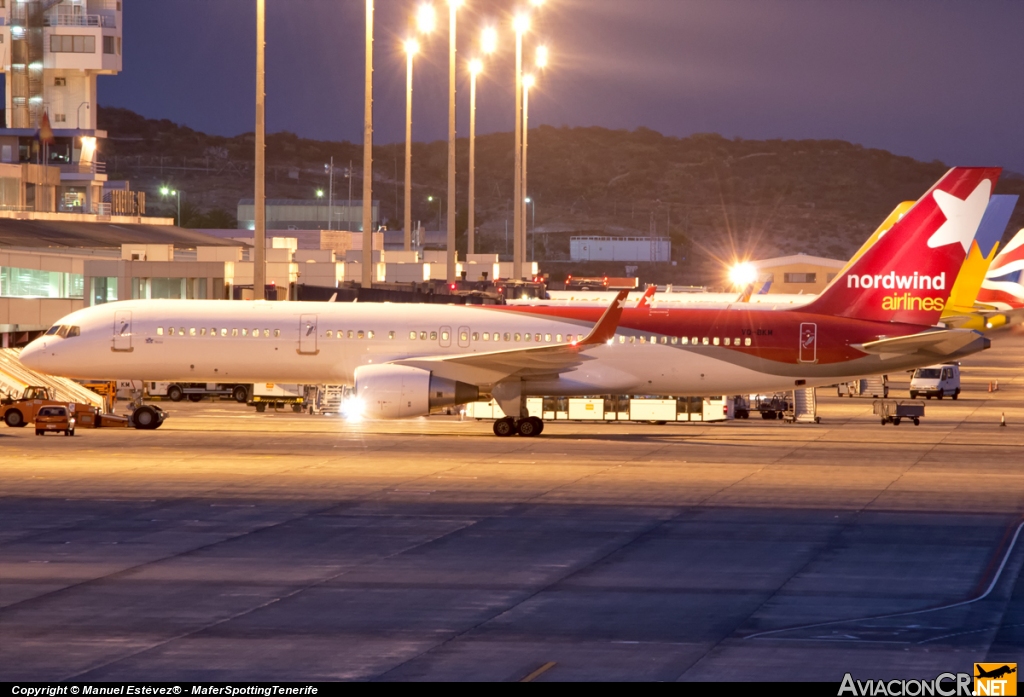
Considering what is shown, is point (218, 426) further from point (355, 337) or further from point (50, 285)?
point (50, 285)

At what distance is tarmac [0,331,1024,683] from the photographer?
57.3ft


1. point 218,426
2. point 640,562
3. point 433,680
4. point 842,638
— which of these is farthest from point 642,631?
point 218,426

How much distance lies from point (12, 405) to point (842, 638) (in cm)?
3847

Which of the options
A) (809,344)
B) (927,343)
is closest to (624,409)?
(809,344)

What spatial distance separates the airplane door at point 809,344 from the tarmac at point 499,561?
464cm

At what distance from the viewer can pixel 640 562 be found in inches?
958

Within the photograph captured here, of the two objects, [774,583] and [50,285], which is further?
[50,285]

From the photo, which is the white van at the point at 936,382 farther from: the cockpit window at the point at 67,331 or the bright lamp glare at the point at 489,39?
the cockpit window at the point at 67,331

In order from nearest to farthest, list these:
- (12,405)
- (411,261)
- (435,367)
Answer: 1. (435,367)
2. (12,405)
3. (411,261)

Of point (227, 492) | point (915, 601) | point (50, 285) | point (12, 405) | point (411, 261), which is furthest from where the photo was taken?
point (411, 261)

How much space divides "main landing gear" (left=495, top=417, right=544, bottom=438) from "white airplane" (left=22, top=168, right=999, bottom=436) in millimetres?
47

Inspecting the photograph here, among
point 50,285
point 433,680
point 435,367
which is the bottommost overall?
point 433,680

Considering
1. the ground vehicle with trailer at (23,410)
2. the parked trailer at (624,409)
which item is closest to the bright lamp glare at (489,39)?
the parked trailer at (624,409)

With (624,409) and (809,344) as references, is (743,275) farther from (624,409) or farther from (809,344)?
(809,344)
